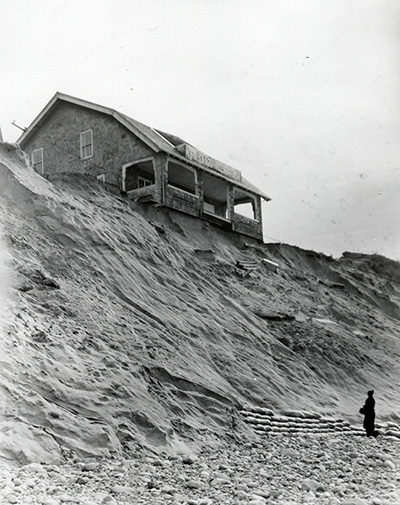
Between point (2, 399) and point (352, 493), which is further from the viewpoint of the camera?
point (2, 399)

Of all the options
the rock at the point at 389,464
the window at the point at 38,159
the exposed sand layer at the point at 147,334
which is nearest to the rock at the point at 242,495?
the exposed sand layer at the point at 147,334

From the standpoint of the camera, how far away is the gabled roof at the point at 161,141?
2302 cm

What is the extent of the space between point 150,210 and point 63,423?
13356 millimetres

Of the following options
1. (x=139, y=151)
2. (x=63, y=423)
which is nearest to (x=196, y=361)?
(x=63, y=423)

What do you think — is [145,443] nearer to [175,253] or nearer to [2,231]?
[2,231]

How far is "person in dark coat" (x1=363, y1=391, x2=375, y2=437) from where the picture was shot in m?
13.1

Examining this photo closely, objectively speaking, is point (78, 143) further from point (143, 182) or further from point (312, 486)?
point (312, 486)

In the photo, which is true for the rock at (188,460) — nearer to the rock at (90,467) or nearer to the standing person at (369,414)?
the rock at (90,467)

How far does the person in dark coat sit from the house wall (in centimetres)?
1331

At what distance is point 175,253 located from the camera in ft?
60.0

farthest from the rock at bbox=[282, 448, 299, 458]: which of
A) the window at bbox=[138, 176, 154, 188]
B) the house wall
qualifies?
the window at bbox=[138, 176, 154, 188]

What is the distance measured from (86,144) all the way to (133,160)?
9.22 ft

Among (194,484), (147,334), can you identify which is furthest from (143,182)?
(194,484)

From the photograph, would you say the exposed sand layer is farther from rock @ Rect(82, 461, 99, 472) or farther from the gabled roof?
the gabled roof
